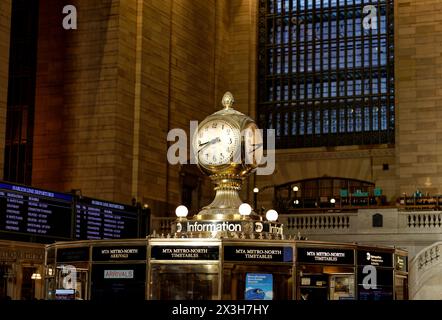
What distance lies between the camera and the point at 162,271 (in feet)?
33.5

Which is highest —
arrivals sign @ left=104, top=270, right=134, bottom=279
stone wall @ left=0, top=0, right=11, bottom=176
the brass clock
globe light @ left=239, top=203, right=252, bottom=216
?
stone wall @ left=0, top=0, right=11, bottom=176

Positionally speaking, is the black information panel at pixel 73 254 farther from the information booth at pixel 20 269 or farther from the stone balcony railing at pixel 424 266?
the stone balcony railing at pixel 424 266

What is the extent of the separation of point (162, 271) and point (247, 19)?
3061cm

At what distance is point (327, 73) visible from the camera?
38.5 meters

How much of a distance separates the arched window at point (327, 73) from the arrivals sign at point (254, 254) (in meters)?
27.7

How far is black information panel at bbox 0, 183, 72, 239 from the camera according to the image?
2298cm

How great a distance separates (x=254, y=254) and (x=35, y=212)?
1509 centimetres

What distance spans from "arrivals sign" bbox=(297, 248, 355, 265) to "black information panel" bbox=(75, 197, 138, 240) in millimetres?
16082

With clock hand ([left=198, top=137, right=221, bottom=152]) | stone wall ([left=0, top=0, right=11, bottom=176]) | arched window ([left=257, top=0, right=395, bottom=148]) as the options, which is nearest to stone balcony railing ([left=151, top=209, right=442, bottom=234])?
stone wall ([left=0, top=0, right=11, bottom=176])

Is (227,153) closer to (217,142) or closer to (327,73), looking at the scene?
(217,142)

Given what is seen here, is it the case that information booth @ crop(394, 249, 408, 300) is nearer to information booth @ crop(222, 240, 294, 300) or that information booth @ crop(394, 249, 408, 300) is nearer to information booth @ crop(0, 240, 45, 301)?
information booth @ crop(222, 240, 294, 300)

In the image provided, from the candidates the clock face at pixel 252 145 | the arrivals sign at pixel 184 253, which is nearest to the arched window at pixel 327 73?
the clock face at pixel 252 145

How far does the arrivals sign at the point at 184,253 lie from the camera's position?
988cm
